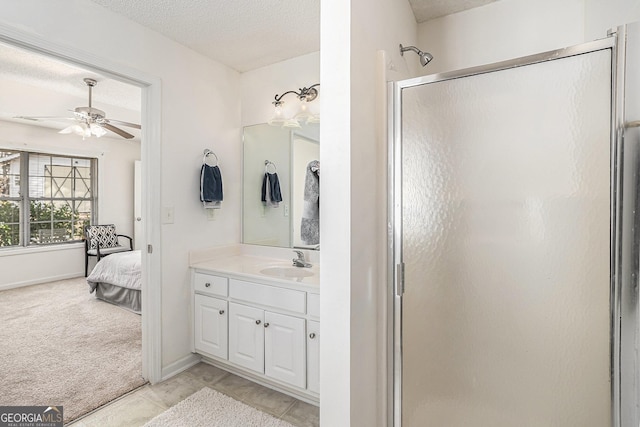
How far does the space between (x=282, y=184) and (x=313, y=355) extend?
4.64ft

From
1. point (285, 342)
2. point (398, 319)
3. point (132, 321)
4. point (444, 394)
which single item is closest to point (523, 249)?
point (398, 319)

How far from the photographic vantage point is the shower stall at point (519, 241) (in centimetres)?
99

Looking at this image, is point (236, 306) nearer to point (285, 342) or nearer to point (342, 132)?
point (285, 342)

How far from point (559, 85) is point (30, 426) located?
10.1 ft

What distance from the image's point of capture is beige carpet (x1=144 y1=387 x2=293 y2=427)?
179 centimetres

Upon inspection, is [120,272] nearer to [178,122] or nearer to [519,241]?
[178,122]

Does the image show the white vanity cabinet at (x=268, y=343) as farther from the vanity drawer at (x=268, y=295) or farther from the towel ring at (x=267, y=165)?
the towel ring at (x=267, y=165)

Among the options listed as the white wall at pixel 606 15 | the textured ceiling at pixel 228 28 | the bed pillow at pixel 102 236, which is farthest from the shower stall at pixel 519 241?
the bed pillow at pixel 102 236

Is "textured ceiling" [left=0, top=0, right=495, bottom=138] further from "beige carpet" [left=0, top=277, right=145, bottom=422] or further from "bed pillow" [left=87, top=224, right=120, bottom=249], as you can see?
"bed pillow" [left=87, top=224, right=120, bottom=249]

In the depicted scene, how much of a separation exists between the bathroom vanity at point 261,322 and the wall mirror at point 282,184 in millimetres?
279

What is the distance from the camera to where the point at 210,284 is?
2330 mm

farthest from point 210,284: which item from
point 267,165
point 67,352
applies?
point 67,352

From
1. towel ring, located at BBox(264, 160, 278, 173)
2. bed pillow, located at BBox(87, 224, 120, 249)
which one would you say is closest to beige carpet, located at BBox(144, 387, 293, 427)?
towel ring, located at BBox(264, 160, 278, 173)

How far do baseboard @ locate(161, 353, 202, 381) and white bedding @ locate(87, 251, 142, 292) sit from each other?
4.85ft
